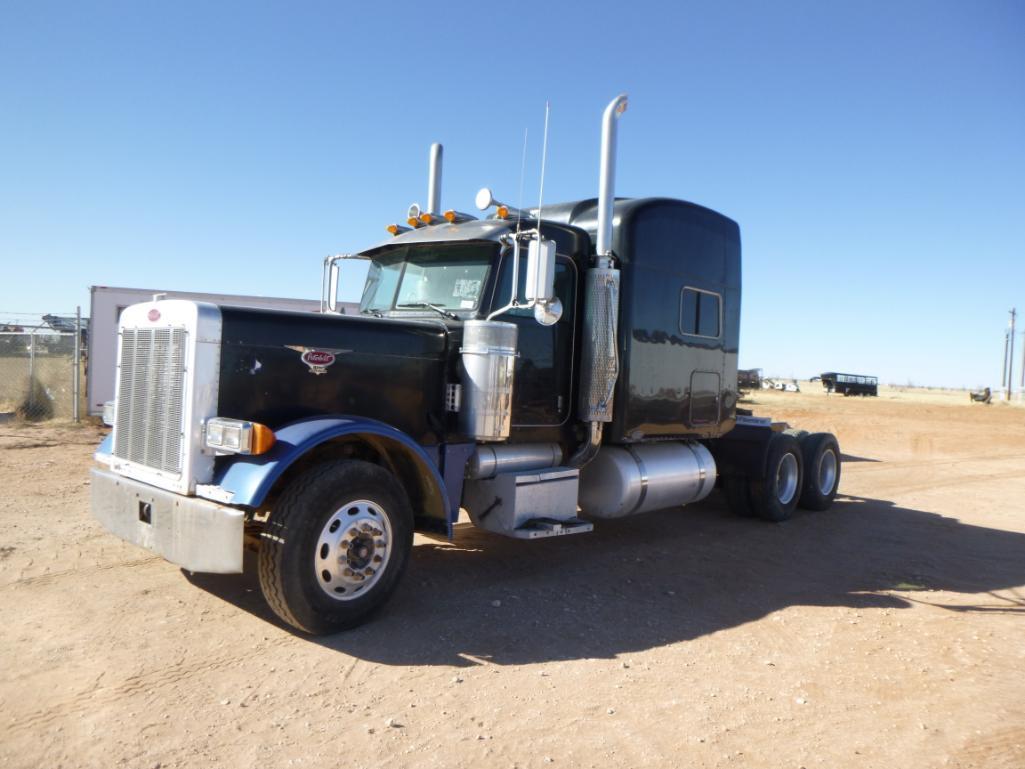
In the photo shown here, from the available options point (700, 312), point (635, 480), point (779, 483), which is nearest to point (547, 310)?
point (635, 480)

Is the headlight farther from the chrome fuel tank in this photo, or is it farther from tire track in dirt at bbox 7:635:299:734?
the chrome fuel tank

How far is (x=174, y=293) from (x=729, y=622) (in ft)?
41.8

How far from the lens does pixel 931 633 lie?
5.29m

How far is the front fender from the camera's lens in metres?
4.26

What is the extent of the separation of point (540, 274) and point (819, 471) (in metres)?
6.19

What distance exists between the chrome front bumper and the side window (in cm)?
475

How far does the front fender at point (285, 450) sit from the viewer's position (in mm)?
4262

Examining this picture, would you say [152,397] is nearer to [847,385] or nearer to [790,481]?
[790,481]

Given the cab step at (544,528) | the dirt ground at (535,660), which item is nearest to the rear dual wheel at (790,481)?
the dirt ground at (535,660)

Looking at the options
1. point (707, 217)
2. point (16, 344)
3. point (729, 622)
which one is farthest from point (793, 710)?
point (16, 344)

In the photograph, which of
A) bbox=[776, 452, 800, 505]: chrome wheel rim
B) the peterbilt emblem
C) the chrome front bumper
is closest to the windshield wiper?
the peterbilt emblem

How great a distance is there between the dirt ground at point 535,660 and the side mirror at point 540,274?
7.09 feet

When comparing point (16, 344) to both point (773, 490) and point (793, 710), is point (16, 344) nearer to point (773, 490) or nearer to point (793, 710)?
point (773, 490)

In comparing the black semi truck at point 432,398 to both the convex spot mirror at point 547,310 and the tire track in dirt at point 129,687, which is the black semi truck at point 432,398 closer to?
the convex spot mirror at point 547,310
